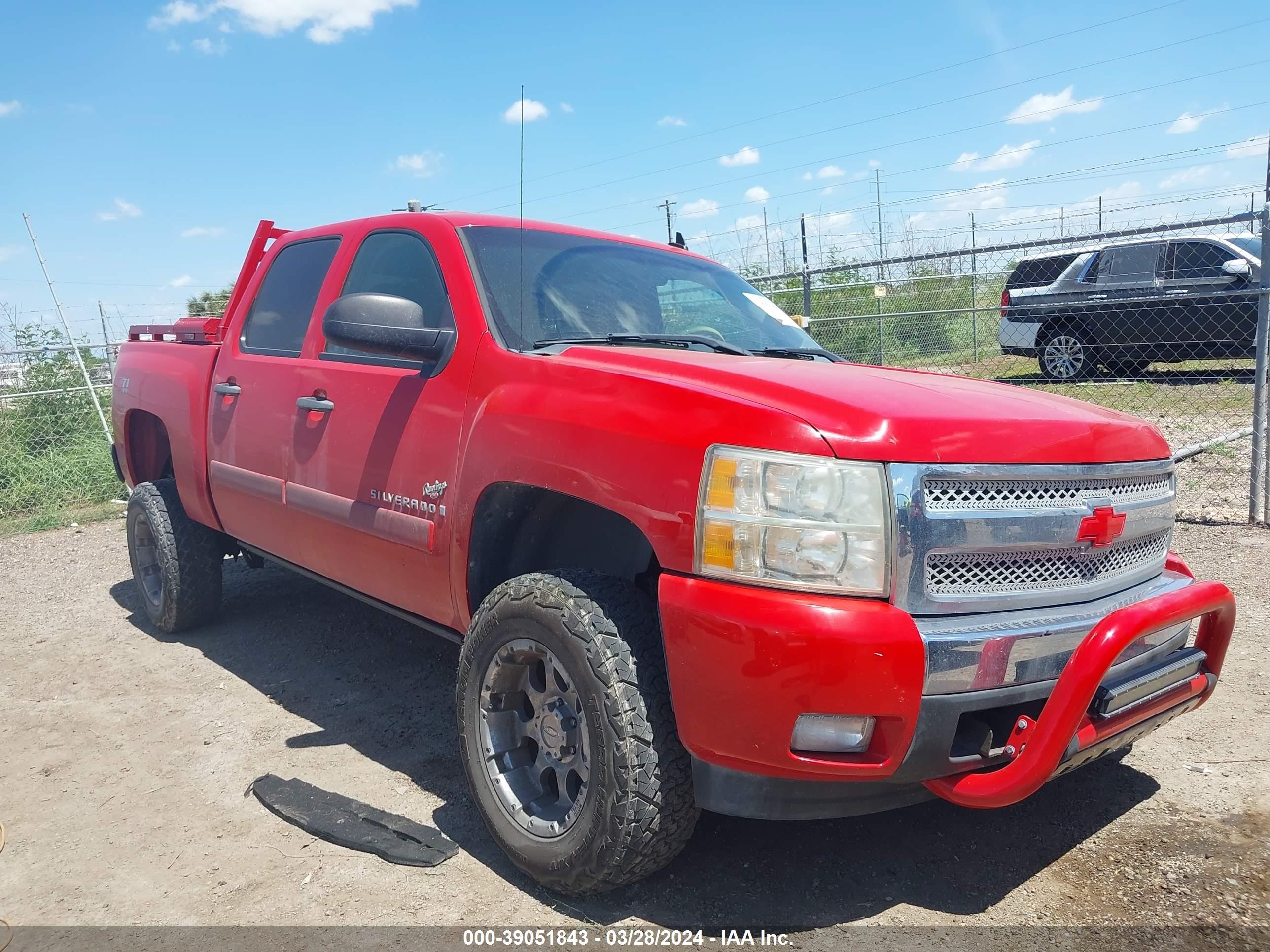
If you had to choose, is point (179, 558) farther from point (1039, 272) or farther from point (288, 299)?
point (1039, 272)

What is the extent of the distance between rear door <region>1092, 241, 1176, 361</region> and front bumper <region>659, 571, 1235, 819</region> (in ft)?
27.9

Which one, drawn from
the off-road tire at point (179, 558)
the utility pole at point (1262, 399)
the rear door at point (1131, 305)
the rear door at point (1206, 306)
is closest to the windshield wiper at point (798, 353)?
the off-road tire at point (179, 558)

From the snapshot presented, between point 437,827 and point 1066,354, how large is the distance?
1020 centimetres

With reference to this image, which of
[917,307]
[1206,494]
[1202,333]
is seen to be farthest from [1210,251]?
[1206,494]

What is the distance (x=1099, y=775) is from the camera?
3.21 m

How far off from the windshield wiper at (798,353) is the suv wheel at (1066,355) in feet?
26.8

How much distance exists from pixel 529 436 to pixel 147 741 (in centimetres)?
228

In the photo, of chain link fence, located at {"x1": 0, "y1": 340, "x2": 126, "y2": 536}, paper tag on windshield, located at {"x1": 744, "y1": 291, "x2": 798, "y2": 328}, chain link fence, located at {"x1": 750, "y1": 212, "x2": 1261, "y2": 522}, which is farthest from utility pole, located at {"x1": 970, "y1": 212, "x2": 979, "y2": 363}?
chain link fence, located at {"x1": 0, "y1": 340, "x2": 126, "y2": 536}

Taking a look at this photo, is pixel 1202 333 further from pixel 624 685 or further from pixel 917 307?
pixel 624 685

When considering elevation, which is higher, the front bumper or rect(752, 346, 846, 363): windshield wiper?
rect(752, 346, 846, 363): windshield wiper

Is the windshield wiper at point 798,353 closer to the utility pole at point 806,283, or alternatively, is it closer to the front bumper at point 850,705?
the front bumper at point 850,705

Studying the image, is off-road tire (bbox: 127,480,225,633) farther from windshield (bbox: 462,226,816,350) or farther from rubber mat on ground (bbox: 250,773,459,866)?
windshield (bbox: 462,226,816,350)

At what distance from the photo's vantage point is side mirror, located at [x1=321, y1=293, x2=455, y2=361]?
2.89m

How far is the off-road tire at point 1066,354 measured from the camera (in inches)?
421
